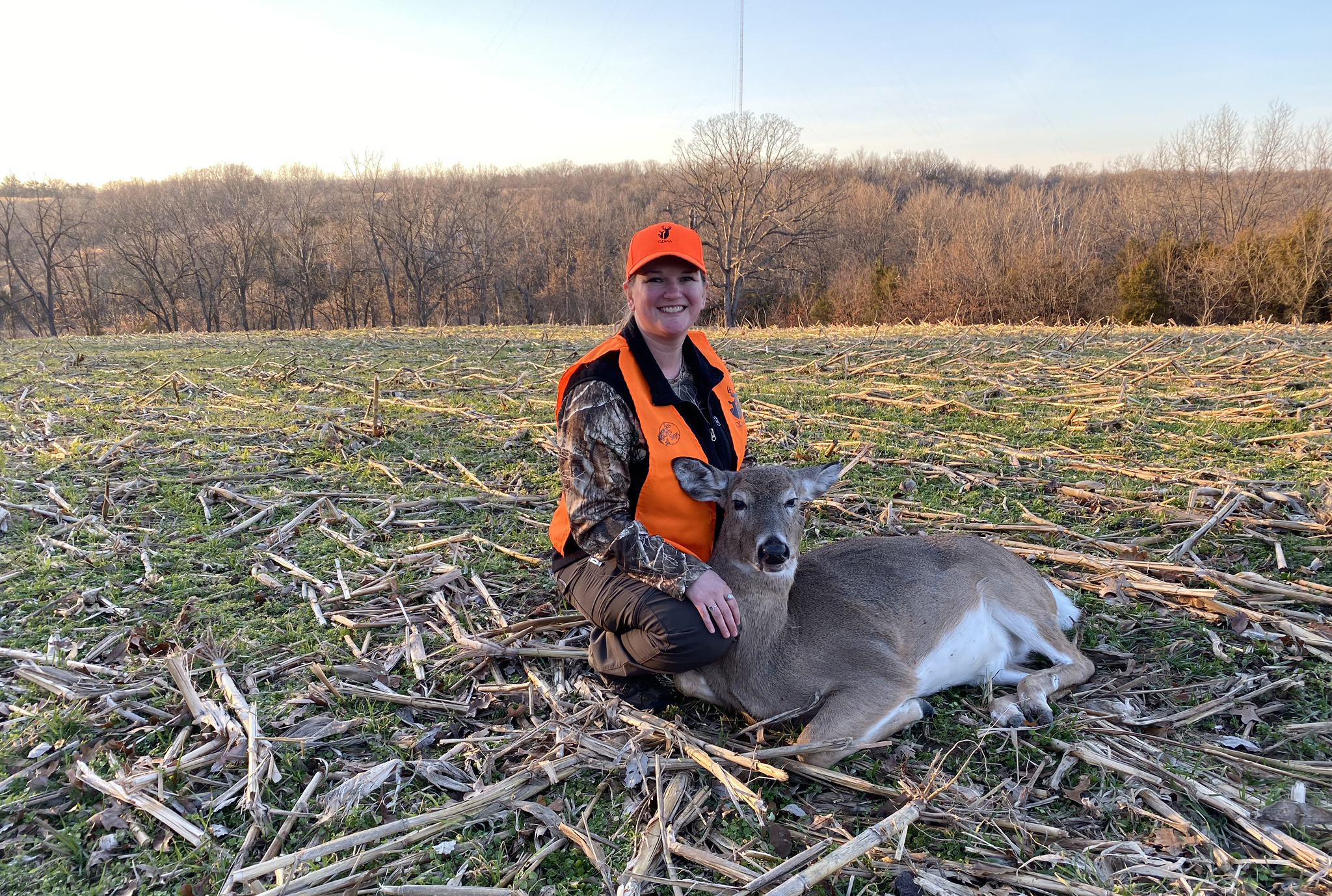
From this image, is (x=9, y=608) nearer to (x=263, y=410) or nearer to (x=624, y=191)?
(x=263, y=410)

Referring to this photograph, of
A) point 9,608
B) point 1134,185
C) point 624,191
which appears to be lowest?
point 9,608

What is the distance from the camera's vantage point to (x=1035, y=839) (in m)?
2.71

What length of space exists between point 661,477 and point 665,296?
882 mm

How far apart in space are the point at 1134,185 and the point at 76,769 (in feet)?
200

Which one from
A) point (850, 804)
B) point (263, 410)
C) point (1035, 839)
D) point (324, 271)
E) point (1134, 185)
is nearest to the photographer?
point (1035, 839)

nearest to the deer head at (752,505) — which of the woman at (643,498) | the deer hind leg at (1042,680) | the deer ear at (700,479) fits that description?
the deer ear at (700,479)

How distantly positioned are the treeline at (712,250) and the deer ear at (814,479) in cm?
3272

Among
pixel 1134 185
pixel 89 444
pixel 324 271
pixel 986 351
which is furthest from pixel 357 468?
pixel 1134 185

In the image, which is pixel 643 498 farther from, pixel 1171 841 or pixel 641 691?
pixel 1171 841

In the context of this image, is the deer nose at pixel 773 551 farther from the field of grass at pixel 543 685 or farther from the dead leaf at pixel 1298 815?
the dead leaf at pixel 1298 815

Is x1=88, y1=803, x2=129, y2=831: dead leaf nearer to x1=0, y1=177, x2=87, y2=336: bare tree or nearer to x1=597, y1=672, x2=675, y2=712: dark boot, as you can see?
x1=597, y1=672, x2=675, y2=712: dark boot

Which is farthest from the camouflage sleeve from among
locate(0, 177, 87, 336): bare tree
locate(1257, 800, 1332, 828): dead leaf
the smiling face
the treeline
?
→ locate(0, 177, 87, 336): bare tree

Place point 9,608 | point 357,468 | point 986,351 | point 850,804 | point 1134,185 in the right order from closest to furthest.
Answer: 1. point 850,804
2. point 9,608
3. point 357,468
4. point 986,351
5. point 1134,185

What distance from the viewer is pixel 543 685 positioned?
367 cm
